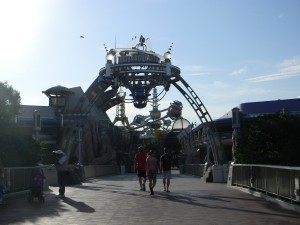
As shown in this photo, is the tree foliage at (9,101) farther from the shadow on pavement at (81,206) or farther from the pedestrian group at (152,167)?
the shadow on pavement at (81,206)

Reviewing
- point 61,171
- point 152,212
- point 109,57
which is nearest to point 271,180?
point 152,212

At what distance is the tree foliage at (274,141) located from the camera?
1738 cm

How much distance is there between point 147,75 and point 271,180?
20539 millimetres

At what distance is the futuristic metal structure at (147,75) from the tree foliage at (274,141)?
549 inches

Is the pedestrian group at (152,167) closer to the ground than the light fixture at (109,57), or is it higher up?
closer to the ground

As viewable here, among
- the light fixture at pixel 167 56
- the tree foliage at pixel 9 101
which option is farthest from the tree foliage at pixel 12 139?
the light fixture at pixel 167 56

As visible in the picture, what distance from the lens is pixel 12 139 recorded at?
67.1 ft

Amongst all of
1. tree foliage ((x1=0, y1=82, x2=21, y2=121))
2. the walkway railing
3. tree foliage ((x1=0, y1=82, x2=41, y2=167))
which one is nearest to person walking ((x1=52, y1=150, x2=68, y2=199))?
tree foliage ((x1=0, y1=82, x2=41, y2=167))

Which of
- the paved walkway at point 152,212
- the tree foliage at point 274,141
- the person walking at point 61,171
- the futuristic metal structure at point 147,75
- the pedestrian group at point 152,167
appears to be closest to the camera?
the paved walkway at point 152,212

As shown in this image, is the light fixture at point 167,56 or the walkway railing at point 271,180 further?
the light fixture at point 167,56

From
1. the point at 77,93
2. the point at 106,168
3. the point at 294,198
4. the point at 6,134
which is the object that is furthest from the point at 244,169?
the point at 77,93

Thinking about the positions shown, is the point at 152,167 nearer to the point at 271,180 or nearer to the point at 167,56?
the point at 271,180

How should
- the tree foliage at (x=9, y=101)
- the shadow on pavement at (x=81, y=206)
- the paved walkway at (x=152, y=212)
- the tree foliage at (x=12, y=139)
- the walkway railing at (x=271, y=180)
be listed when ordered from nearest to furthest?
the paved walkway at (x=152, y=212)
the walkway railing at (x=271, y=180)
the shadow on pavement at (x=81, y=206)
the tree foliage at (x=12, y=139)
the tree foliage at (x=9, y=101)

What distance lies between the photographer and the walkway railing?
37.0 ft
